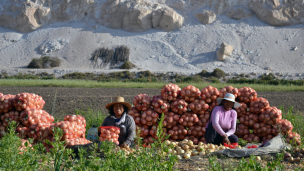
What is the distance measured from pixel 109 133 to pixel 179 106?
171 centimetres

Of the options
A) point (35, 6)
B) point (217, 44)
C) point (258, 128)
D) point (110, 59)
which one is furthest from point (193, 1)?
point (258, 128)

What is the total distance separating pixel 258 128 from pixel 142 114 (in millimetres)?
2415

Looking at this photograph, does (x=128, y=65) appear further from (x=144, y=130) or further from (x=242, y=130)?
(x=242, y=130)

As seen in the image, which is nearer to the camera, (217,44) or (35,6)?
(217,44)

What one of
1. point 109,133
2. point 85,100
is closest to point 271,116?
point 109,133

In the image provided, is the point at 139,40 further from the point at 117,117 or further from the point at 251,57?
the point at 117,117

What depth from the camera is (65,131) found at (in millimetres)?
4430

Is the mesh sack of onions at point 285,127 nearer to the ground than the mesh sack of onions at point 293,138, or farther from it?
farther from it

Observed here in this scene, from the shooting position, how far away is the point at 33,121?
197 inches

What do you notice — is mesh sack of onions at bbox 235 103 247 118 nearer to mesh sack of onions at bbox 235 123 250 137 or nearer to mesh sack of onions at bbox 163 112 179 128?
mesh sack of onions at bbox 235 123 250 137

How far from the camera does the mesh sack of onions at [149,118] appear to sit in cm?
569

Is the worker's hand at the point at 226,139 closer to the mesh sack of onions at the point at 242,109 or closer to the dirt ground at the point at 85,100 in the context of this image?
the mesh sack of onions at the point at 242,109

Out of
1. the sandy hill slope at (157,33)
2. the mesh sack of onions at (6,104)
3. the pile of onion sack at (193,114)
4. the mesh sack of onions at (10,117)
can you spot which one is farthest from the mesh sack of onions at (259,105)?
the sandy hill slope at (157,33)

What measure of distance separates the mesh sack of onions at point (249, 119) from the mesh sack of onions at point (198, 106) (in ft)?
2.79
